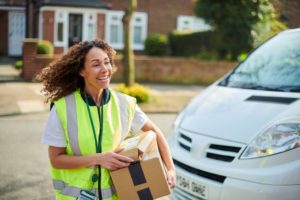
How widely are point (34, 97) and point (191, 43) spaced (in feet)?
38.2

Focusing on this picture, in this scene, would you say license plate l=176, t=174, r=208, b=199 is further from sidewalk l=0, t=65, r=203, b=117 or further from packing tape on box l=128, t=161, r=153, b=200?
sidewalk l=0, t=65, r=203, b=117

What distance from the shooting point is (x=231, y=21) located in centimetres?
1812

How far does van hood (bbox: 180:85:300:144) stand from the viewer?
3578mm

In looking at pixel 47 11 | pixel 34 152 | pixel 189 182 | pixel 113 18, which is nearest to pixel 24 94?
pixel 34 152

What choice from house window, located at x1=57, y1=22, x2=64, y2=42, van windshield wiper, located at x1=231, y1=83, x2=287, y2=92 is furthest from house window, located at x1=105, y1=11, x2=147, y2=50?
van windshield wiper, located at x1=231, y1=83, x2=287, y2=92

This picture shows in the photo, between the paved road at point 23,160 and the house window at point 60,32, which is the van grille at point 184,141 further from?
the house window at point 60,32

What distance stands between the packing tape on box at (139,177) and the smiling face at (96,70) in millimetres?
456

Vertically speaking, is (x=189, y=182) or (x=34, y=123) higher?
(x=189, y=182)

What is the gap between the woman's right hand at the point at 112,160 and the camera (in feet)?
7.43

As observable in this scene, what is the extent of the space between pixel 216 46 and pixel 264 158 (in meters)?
16.5

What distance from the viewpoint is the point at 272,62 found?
4.69 m

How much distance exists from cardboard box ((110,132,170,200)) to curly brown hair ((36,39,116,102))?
444 millimetres

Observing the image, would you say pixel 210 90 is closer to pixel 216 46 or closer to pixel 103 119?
pixel 103 119

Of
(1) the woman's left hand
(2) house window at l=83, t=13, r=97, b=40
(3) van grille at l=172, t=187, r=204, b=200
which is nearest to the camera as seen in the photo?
(1) the woman's left hand
